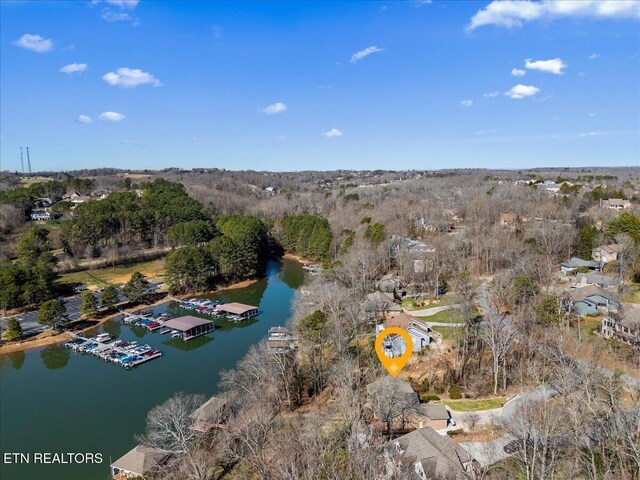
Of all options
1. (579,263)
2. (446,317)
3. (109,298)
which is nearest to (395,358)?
(446,317)

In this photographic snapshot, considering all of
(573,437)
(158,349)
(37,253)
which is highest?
(37,253)

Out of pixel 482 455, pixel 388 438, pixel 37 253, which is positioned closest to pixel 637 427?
pixel 482 455

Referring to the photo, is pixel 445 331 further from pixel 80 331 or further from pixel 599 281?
pixel 80 331

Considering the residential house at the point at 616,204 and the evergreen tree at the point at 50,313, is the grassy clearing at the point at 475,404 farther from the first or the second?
the residential house at the point at 616,204

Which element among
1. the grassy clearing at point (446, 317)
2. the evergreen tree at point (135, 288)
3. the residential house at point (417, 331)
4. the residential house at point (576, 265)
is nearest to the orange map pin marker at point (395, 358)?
the residential house at point (417, 331)

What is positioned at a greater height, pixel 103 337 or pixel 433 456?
pixel 433 456

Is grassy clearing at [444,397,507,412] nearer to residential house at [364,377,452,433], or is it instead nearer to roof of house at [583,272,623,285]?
residential house at [364,377,452,433]

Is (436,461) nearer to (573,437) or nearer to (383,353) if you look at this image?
(573,437)
